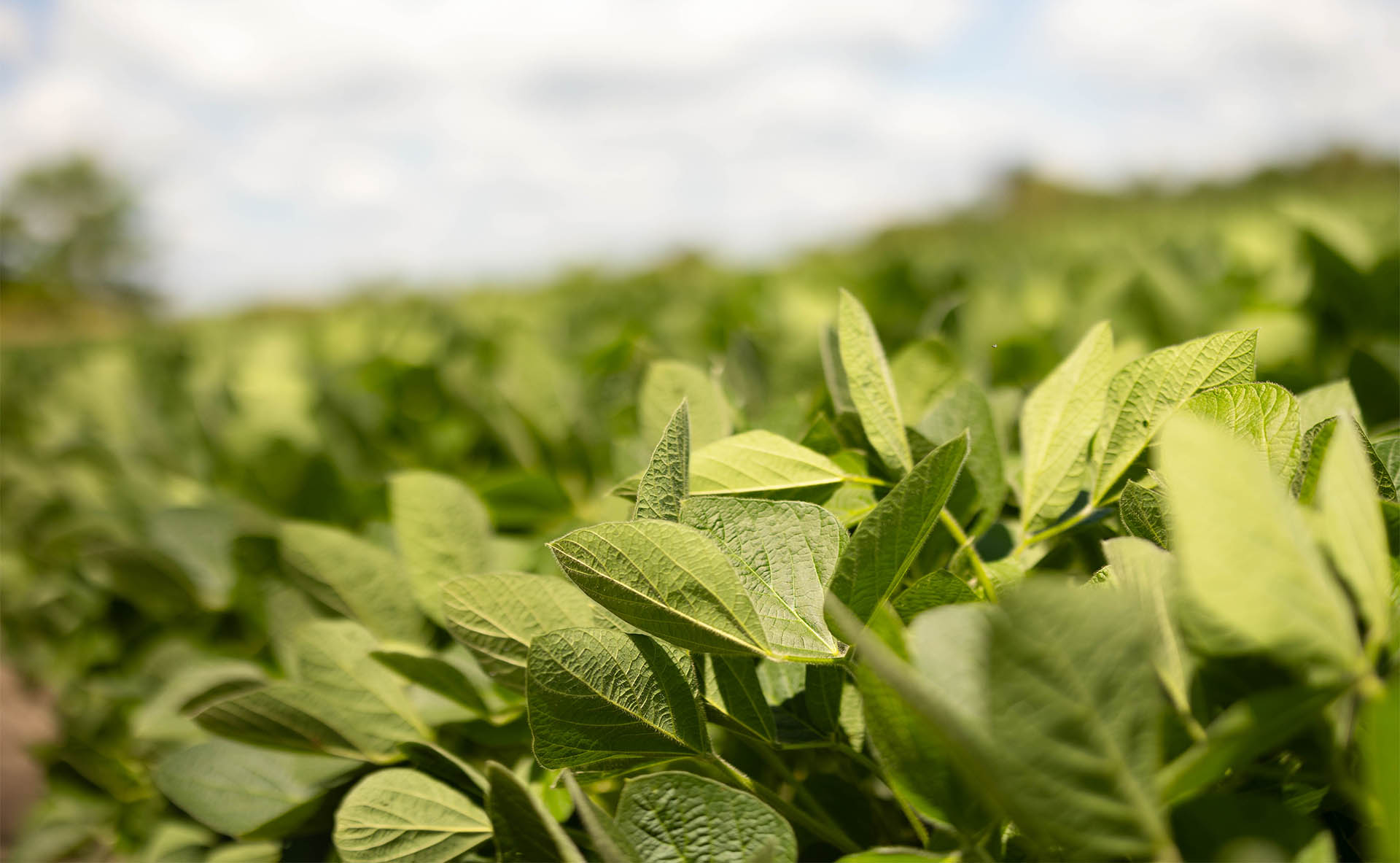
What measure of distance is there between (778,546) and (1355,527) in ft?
1.08

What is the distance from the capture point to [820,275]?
10.9 feet

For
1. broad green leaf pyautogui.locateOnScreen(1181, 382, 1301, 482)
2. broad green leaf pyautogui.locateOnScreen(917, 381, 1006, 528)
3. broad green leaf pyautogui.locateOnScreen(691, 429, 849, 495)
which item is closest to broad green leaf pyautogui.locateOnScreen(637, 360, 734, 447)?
broad green leaf pyautogui.locateOnScreen(691, 429, 849, 495)

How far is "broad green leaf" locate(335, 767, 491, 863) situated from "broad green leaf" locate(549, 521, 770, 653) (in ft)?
0.92

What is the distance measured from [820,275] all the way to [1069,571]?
263 cm

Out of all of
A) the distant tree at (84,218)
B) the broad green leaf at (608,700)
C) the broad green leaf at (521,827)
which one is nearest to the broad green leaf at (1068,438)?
the broad green leaf at (608,700)

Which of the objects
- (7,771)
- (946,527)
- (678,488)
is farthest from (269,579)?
(7,771)

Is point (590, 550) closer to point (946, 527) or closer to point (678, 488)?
point (678, 488)

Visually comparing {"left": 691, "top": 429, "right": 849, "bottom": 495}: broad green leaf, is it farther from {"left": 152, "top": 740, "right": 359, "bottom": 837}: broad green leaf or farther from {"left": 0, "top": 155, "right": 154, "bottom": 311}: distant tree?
{"left": 0, "top": 155, "right": 154, "bottom": 311}: distant tree

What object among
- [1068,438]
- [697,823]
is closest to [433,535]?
[697,823]

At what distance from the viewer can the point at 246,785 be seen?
921mm

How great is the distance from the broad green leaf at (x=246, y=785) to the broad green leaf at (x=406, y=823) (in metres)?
0.20

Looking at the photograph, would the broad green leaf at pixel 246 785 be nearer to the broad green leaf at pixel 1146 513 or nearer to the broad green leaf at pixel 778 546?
the broad green leaf at pixel 778 546

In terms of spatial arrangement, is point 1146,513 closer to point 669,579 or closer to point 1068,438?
Result: point 1068,438

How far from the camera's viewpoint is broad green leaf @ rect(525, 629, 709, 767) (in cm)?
58
